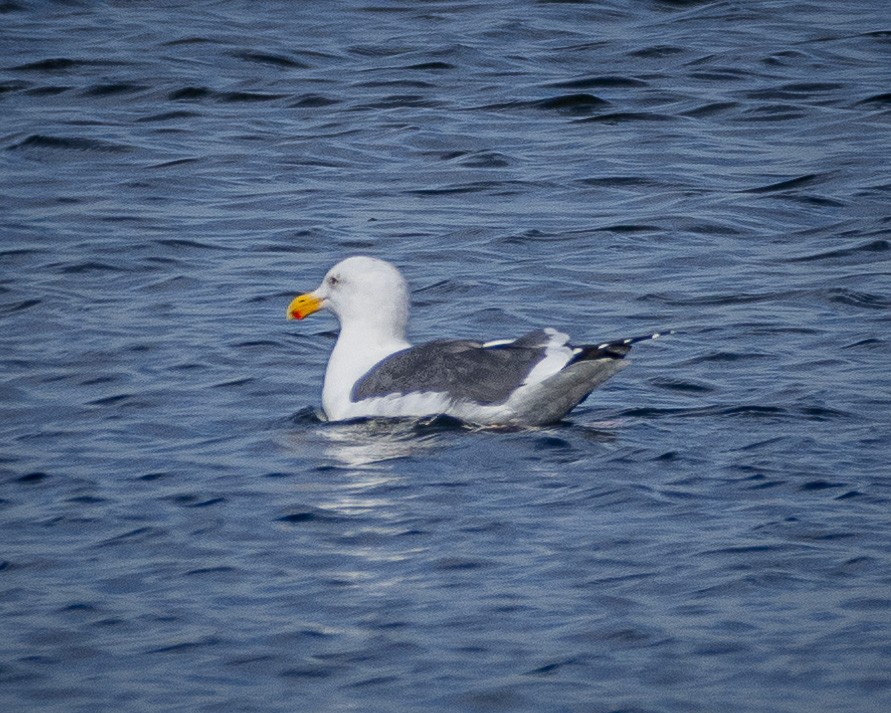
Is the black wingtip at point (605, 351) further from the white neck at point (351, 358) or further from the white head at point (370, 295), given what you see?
the white head at point (370, 295)

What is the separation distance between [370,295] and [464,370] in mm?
1089

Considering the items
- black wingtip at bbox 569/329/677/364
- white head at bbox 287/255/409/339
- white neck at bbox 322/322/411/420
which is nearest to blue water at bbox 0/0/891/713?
white neck at bbox 322/322/411/420

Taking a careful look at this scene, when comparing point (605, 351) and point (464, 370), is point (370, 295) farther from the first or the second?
point (605, 351)

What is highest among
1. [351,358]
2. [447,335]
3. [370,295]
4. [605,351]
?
[370,295]

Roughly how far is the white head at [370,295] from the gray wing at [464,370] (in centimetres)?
67

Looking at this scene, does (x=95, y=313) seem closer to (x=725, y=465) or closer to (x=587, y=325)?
(x=587, y=325)

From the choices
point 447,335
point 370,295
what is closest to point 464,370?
point 370,295

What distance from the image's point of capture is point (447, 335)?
10.8m

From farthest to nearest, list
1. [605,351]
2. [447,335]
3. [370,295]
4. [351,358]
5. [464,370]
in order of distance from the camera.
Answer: [447,335], [370,295], [351,358], [464,370], [605,351]

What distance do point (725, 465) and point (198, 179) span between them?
830cm

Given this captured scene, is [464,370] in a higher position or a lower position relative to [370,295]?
lower

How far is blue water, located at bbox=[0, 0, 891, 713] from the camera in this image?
5832 millimetres

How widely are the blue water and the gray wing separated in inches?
9.2

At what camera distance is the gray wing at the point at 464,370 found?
8711mm
